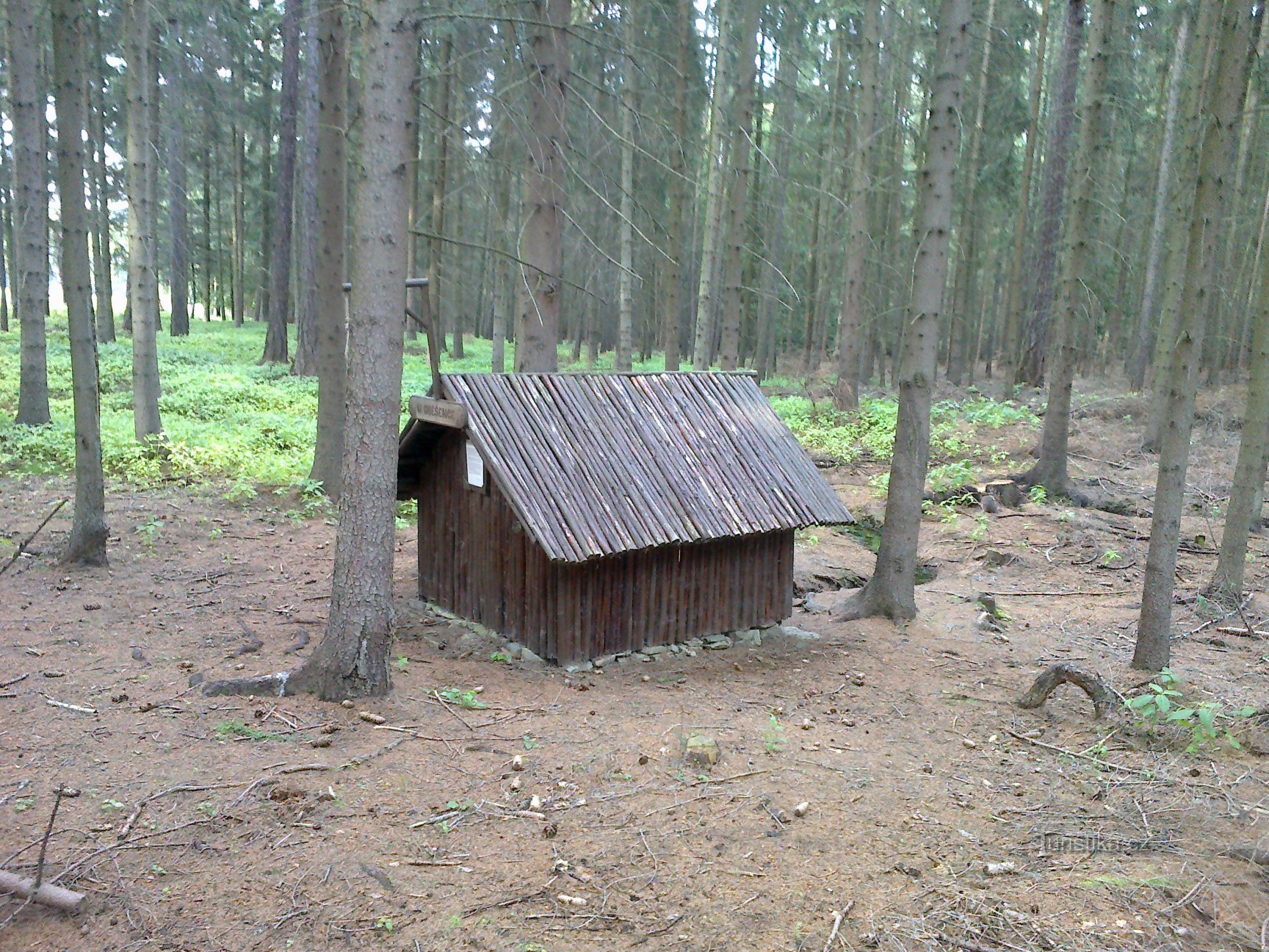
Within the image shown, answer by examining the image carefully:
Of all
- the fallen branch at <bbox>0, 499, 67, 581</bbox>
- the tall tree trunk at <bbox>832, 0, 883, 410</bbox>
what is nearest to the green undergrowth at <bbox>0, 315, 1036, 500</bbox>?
the tall tree trunk at <bbox>832, 0, 883, 410</bbox>

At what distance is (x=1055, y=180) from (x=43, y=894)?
22490mm

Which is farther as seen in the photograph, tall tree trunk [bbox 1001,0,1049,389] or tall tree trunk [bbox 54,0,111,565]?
tall tree trunk [bbox 1001,0,1049,389]

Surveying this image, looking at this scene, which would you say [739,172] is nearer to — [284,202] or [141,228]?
[141,228]

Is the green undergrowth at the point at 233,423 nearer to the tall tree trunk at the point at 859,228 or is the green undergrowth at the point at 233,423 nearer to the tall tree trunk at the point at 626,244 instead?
the tall tree trunk at the point at 859,228

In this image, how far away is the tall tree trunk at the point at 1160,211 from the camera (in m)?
22.9

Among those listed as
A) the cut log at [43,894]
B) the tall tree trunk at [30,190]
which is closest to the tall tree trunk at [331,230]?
the tall tree trunk at [30,190]

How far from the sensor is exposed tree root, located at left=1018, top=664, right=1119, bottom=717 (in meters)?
7.17

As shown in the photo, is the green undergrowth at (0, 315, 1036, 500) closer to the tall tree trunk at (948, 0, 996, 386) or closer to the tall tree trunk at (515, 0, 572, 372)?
the tall tree trunk at (515, 0, 572, 372)

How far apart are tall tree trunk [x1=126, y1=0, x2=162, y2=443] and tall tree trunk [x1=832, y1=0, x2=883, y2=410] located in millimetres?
12556

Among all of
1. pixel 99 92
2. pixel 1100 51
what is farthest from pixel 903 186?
pixel 99 92

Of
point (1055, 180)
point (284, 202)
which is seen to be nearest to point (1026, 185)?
point (1055, 180)

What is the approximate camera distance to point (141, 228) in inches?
577

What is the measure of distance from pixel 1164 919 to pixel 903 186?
1012 inches

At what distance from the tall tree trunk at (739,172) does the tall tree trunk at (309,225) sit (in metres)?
10.1
